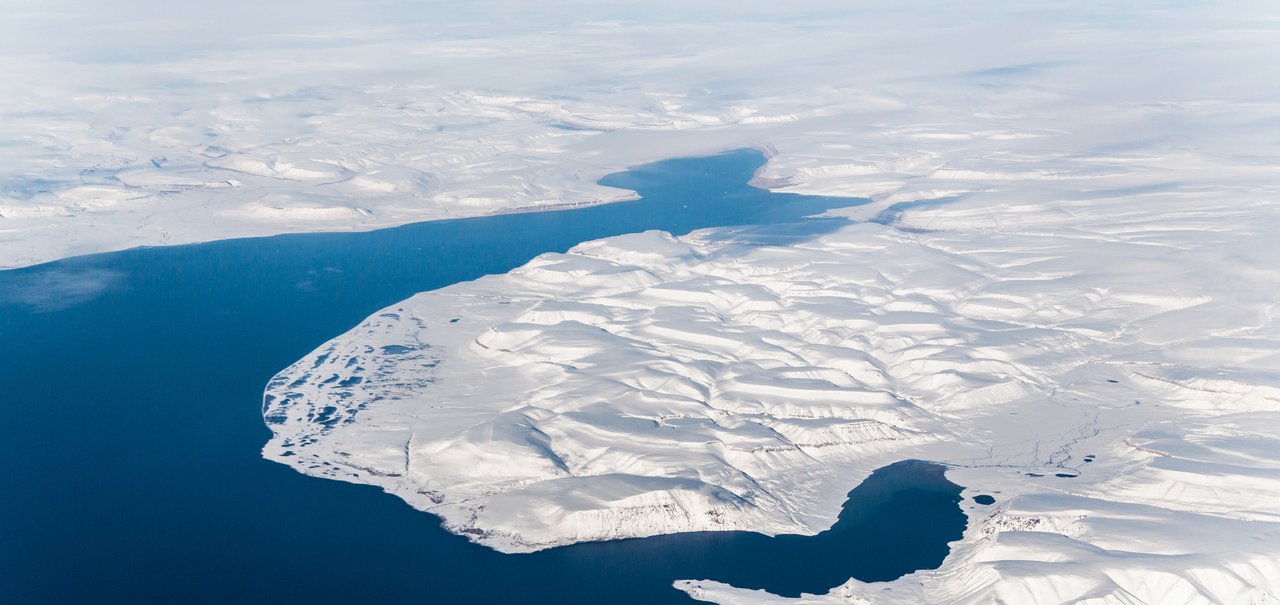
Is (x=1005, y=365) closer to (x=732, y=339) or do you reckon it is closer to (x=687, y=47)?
(x=732, y=339)

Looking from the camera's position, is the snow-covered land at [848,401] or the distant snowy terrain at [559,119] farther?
the distant snowy terrain at [559,119]

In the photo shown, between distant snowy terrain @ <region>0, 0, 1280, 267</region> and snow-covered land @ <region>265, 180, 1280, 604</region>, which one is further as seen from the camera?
distant snowy terrain @ <region>0, 0, 1280, 267</region>

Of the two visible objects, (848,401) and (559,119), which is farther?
(559,119)

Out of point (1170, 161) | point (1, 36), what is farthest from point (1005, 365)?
point (1, 36)
